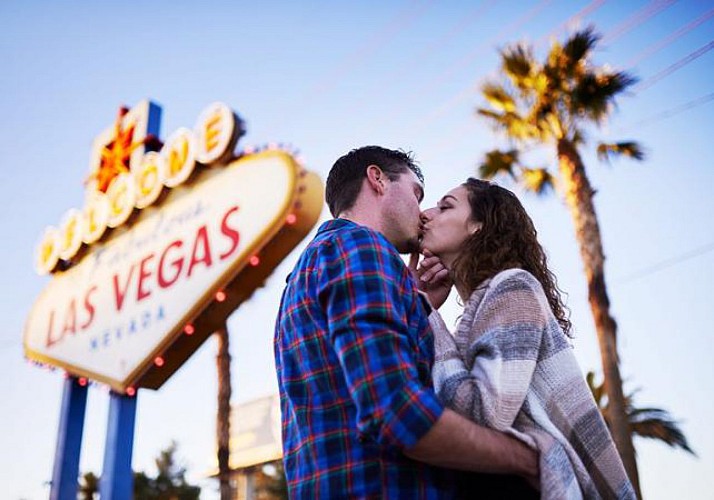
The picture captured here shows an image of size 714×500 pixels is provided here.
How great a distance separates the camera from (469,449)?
180cm

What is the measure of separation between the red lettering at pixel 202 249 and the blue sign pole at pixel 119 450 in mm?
1673

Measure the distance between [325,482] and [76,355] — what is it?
26.4ft

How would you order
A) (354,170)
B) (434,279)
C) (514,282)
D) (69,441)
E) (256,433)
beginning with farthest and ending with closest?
(256,433), (69,441), (434,279), (354,170), (514,282)

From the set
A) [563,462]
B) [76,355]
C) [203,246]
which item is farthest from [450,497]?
[76,355]

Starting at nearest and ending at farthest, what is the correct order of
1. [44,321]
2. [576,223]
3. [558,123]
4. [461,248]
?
1. [461,248]
2. [44,321]
3. [576,223]
4. [558,123]

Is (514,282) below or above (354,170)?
below

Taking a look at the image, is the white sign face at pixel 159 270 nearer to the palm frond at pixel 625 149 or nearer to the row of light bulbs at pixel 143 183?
the row of light bulbs at pixel 143 183

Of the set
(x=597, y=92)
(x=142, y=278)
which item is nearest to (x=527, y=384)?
(x=142, y=278)

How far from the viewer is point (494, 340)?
2045 millimetres

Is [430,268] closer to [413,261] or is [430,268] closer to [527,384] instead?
[413,261]

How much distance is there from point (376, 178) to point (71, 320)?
819 centimetres

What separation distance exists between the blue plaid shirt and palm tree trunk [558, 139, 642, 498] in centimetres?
963

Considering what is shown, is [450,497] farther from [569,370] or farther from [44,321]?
[44,321]

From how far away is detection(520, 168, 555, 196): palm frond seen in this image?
14953mm
